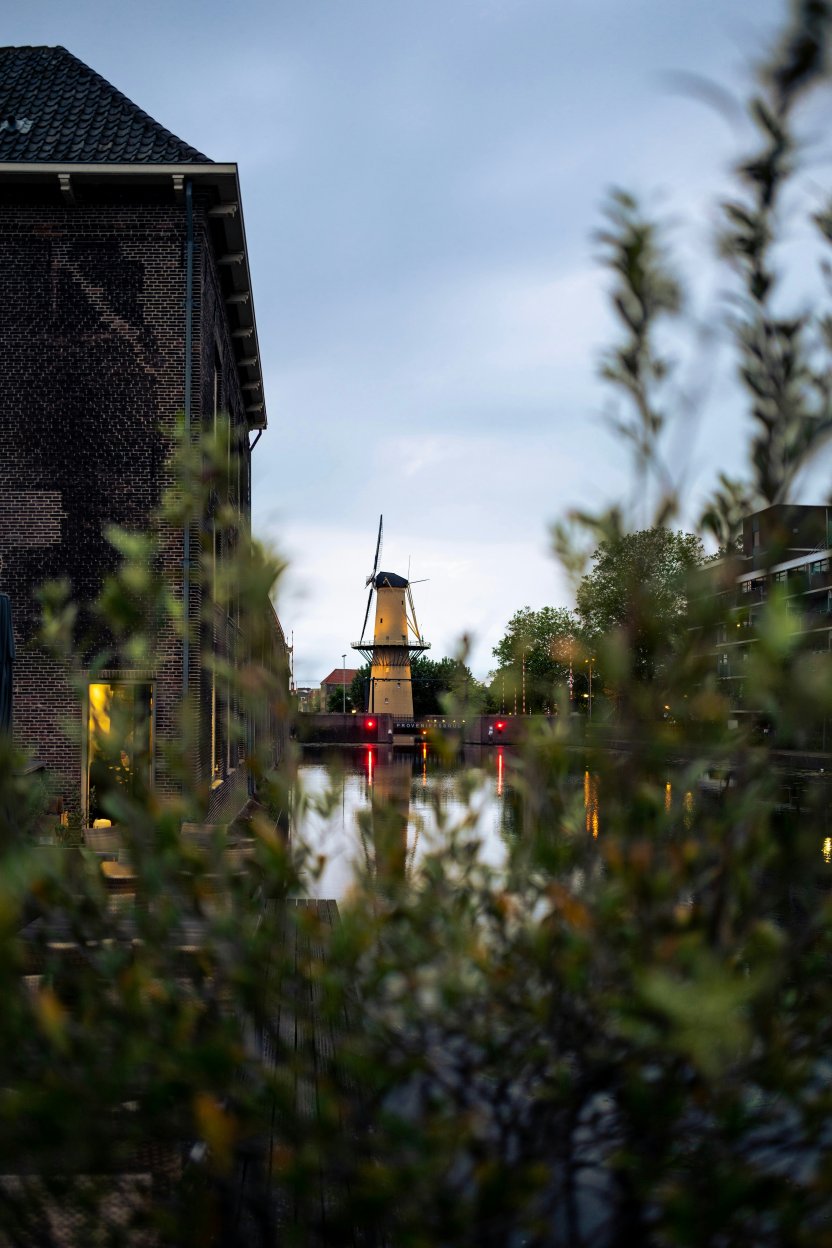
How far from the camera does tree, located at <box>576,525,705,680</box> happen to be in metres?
2.36

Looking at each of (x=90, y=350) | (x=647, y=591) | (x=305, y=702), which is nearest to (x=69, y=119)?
(x=90, y=350)

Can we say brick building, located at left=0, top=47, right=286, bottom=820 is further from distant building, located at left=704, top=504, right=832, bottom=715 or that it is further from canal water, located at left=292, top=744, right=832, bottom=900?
distant building, located at left=704, top=504, right=832, bottom=715

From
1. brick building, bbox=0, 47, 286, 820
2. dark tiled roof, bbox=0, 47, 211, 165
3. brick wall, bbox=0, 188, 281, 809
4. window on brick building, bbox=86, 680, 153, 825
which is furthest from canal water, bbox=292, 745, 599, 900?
dark tiled roof, bbox=0, 47, 211, 165

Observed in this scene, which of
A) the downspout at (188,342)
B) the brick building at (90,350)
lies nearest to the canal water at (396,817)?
the downspout at (188,342)

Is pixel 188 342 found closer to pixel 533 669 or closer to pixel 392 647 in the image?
pixel 533 669

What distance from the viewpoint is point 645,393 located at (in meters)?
2.44

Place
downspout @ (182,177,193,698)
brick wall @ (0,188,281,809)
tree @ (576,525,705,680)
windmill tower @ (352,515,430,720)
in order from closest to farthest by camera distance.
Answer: tree @ (576,525,705,680)
downspout @ (182,177,193,698)
brick wall @ (0,188,281,809)
windmill tower @ (352,515,430,720)

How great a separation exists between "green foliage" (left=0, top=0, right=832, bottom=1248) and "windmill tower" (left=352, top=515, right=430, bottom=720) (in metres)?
80.9

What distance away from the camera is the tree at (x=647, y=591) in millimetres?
2357

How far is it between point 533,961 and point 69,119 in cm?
1932

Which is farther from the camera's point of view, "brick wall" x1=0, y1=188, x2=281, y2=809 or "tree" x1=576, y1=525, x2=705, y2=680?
"brick wall" x1=0, y1=188, x2=281, y2=809

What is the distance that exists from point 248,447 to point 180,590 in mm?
14907

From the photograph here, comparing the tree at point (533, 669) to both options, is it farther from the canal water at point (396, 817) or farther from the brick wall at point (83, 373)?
the brick wall at point (83, 373)

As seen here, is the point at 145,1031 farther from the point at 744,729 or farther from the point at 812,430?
the point at 812,430
